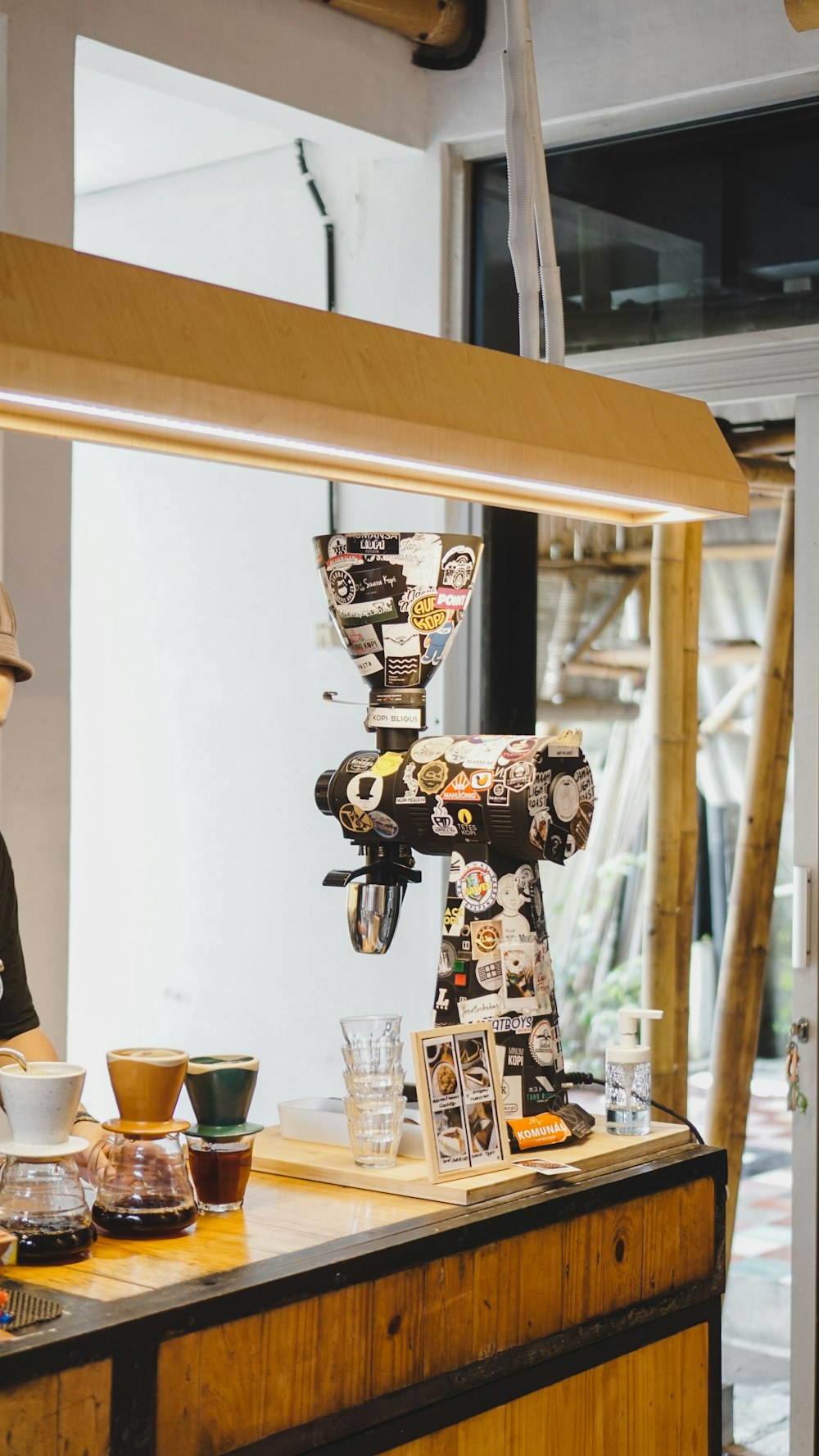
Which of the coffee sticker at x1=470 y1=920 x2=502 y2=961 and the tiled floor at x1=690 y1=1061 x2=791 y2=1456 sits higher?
the coffee sticker at x1=470 y1=920 x2=502 y2=961

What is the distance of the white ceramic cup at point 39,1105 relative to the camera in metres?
1.70

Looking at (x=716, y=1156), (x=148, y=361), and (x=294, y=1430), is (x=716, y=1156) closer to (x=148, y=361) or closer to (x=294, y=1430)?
(x=294, y=1430)

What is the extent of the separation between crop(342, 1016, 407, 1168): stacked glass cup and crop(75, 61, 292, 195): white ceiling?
2432mm

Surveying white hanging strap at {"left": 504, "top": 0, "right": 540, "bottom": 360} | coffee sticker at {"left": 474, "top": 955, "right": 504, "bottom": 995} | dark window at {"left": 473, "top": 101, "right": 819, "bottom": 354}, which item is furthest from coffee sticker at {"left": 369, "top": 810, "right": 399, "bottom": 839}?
dark window at {"left": 473, "top": 101, "right": 819, "bottom": 354}

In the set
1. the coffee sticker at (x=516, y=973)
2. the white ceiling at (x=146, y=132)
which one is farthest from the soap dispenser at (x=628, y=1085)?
the white ceiling at (x=146, y=132)

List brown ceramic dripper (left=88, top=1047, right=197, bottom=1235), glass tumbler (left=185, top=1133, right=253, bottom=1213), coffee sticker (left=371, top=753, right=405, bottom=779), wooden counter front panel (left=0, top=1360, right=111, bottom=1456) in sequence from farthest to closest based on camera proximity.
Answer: coffee sticker (left=371, top=753, right=405, bottom=779) → glass tumbler (left=185, top=1133, right=253, bottom=1213) → brown ceramic dripper (left=88, top=1047, right=197, bottom=1235) → wooden counter front panel (left=0, top=1360, right=111, bottom=1456)

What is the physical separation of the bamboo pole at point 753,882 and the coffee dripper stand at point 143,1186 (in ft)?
8.25

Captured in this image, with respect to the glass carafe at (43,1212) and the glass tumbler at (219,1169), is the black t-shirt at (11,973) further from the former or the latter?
the glass carafe at (43,1212)

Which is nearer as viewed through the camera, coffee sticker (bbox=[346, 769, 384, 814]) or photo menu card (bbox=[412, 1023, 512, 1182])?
photo menu card (bbox=[412, 1023, 512, 1182])

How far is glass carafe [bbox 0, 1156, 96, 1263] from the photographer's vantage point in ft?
5.77

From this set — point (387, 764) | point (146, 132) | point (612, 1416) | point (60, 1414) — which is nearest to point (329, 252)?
point (146, 132)

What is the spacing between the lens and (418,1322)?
1.92 meters

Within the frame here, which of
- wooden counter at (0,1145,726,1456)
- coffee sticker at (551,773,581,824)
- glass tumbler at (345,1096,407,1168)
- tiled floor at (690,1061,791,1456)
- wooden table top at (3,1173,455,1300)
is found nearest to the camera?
wooden counter at (0,1145,726,1456)

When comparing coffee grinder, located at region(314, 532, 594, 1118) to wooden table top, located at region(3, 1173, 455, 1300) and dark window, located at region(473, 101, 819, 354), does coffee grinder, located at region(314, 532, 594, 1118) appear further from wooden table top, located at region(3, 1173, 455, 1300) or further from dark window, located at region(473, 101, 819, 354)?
dark window, located at region(473, 101, 819, 354)
